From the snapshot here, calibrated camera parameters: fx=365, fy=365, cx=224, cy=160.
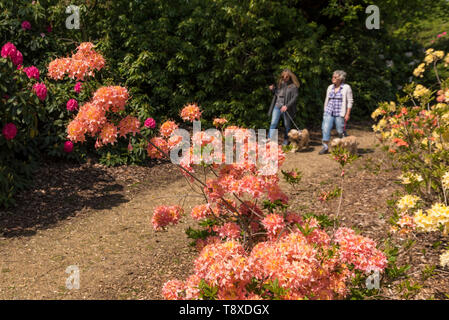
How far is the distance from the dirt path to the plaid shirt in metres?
1.07

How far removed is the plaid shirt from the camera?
22.0ft

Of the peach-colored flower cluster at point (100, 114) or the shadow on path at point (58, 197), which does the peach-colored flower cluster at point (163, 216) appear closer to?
the peach-colored flower cluster at point (100, 114)

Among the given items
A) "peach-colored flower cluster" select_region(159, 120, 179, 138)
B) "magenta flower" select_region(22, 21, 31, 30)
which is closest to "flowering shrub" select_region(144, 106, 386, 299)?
"peach-colored flower cluster" select_region(159, 120, 179, 138)

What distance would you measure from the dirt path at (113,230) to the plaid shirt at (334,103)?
107cm

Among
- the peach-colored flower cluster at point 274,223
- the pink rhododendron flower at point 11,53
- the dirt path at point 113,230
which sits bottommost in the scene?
the dirt path at point 113,230

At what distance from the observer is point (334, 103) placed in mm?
6809

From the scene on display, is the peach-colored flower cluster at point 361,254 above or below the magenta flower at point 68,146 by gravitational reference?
below

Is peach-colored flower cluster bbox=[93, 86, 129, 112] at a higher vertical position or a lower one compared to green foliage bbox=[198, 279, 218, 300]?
higher

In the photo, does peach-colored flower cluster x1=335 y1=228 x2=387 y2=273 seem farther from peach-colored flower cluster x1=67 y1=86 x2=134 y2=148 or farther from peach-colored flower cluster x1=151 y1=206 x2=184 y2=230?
peach-colored flower cluster x1=67 y1=86 x2=134 y2=148

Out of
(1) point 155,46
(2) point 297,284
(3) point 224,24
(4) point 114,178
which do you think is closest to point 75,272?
(2) point 297,284

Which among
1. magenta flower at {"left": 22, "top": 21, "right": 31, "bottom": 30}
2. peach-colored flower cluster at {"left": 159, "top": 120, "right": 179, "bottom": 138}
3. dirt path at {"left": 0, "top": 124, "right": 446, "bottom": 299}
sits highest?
magenta flower at {"left": 22, "top": 21, "right": 31, "bottom": 30}

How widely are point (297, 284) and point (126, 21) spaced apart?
25.3 feet

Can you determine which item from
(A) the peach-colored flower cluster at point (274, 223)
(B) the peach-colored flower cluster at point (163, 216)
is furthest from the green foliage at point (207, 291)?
(B) the peach-colored flower cluster at point (163, 216)

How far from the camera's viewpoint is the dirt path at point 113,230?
315 cm
